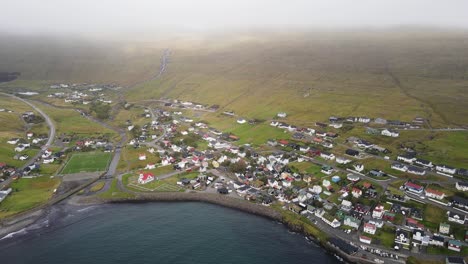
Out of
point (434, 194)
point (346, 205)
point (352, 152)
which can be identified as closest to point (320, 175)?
point (346, 205)

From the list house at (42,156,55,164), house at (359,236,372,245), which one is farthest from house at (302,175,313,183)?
house at (42,156,55,164)

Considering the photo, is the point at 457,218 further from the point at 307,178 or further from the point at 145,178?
the point at 145,178

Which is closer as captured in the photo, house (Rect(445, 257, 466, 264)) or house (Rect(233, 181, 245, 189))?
house (Rect(445, 257, 466, 264))

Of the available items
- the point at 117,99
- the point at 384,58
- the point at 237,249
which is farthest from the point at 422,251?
the point at 384,58

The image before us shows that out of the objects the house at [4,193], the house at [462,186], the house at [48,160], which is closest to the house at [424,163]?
the house at [462,186]

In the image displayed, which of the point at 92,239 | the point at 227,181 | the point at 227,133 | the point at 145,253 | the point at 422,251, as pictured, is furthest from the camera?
the point at 227,133

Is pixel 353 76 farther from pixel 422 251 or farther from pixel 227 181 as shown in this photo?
pixel 422 251

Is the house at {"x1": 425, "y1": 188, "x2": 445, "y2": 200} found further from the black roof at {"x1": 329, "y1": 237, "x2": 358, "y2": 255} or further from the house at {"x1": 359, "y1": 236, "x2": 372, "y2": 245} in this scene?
the black roof at {"x1": 329, "y1": 237, "x2": 358, "y2": 255}
